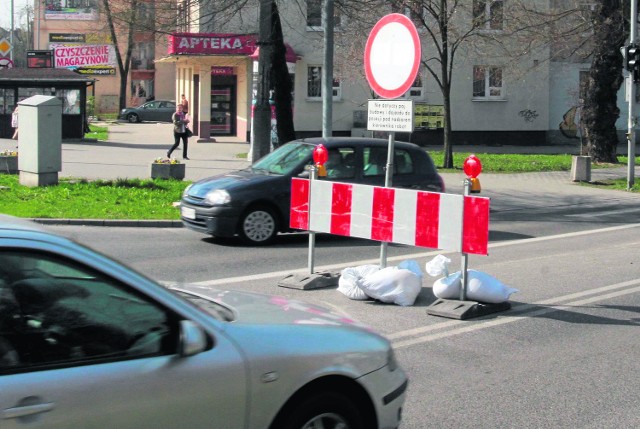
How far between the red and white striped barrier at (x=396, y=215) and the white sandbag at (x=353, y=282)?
38 cm

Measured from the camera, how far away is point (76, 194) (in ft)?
57.1

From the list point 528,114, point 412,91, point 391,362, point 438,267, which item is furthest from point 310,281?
point 528,114

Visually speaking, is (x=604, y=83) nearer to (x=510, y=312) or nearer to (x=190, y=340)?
(x=510, y=312)

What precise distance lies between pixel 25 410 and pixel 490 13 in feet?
88.7

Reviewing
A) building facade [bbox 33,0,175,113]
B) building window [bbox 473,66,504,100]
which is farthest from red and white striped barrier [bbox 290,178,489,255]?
building facade [bbox 33,0,175,113]

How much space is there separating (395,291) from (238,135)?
32.0m

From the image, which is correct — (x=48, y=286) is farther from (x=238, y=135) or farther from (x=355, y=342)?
(x=238, y=135)

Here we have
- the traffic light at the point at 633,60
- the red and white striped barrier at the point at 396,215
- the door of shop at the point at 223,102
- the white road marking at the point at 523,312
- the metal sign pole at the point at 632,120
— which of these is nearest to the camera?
the white road marking at the point at 523,312

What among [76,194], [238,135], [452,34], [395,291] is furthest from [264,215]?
[238,135]

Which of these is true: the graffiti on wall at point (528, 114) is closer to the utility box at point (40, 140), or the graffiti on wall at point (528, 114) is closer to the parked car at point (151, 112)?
the parked car at point (151, 112)

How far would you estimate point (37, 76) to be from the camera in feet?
109

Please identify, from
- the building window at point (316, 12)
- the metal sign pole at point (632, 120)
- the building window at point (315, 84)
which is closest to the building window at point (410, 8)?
the building window at point (316, 12)

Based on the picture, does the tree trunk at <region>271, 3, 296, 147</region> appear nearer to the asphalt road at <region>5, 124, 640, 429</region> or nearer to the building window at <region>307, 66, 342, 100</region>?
the asphalt road at <region>5, 124, 640, 429</region>

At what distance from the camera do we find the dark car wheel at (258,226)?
511 inches
